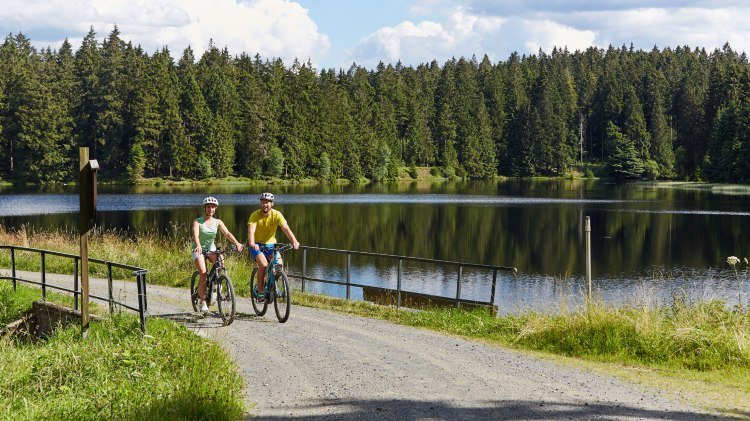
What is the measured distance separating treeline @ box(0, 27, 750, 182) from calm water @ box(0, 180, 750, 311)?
1290 inches

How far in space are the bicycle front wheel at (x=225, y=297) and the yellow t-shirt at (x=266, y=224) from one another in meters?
0.95

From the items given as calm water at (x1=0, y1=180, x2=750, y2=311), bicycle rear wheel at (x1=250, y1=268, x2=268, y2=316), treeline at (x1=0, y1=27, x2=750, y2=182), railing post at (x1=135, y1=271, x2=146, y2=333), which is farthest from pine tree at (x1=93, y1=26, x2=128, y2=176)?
railing post at (x1=135, y1=271, x2=146, y2=333)

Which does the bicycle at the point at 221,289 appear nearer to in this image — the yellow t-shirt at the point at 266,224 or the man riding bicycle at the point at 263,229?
the man riding bicycle at the point at 263,229

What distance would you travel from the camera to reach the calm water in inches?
1192

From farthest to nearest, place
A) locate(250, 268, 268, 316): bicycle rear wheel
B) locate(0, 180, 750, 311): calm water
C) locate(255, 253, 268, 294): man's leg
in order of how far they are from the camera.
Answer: locate(0, 180, 750, 311): calm water → locate(250, 268, 268, 316): bicycle rear wheel → locate(255, 253, 268, 294): man's leg

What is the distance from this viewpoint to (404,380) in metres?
9.87

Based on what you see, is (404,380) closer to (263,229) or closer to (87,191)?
(87,191)

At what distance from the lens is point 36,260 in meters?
23.8

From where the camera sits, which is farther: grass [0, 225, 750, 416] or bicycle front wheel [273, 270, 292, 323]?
bicycle front wheel [273, 270, 292, 323]

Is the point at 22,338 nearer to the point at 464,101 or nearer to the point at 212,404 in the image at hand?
the point at 212,404

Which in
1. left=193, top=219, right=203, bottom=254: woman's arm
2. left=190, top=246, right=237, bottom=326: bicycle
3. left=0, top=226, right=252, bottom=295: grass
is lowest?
left=0, top=226, right=252, bottom=295: grass

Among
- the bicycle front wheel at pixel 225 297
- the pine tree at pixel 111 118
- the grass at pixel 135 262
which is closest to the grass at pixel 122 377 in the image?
the bicycle front wheel at pixel 225 297

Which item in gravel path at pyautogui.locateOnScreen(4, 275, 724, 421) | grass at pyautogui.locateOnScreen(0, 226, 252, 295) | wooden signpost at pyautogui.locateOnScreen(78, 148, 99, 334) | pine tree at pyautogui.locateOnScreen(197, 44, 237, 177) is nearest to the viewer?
gravel path at pyautogui.locateOnScreen(4, 275, 724, 421)

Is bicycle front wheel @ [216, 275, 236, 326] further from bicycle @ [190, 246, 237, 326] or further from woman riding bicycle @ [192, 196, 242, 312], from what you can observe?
woman riding bicycle @ [192, 196, 242, 312]
